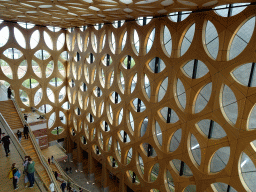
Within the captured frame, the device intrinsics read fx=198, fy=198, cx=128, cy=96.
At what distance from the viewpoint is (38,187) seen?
34.0ft

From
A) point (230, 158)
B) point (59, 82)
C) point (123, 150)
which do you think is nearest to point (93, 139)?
point (123, 150)

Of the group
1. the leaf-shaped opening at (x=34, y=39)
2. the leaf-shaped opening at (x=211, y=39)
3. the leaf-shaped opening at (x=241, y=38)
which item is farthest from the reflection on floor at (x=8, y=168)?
the leaf-shaped opening at (x=34, y=39)

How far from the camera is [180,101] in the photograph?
47.1ft

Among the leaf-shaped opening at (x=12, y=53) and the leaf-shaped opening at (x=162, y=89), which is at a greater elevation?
the leaf-shaped opening at (x=12, y=53)

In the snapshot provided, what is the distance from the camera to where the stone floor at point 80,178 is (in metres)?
24.2

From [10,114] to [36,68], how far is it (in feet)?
27.3

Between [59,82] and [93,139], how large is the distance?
1017 centimetres

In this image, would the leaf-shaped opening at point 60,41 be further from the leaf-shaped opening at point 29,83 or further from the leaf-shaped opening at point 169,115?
the leaf-shaped opening at point 169,115

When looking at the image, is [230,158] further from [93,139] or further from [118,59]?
[93,139]

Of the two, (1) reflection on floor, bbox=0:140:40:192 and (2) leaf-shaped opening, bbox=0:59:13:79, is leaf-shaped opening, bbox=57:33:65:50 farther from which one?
(1) reflection on floor, bbox=0:140:40:192

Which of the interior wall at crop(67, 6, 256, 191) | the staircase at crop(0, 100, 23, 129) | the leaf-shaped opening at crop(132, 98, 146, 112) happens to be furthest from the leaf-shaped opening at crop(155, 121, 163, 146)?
the staircase at crop(0, 100, 23, 129)

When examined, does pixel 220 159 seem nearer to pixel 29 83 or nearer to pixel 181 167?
pixel 181 167

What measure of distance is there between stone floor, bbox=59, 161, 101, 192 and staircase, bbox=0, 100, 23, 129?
1039 centimetres

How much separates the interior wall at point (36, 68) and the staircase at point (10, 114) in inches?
80.1
